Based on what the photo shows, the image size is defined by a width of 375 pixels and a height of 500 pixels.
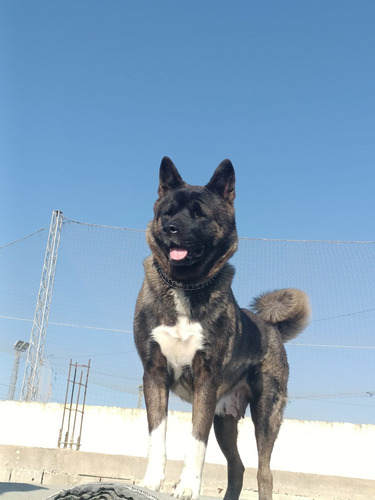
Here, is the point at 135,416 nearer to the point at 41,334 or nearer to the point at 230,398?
the point at 41,334

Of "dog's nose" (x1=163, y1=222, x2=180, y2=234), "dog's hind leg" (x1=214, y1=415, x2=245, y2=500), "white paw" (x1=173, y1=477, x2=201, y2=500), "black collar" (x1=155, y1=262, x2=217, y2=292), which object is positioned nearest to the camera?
"white paw" (x1=173, y1=477, x2=201, y2=500)

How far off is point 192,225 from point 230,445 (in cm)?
223

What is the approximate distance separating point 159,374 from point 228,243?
3.44 feet

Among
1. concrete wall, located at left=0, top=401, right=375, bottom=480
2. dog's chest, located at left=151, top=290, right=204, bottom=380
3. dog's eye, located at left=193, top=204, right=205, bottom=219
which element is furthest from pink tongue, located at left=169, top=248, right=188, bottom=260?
concrete wall, located at left=0, top=401, right=375, bottom=480

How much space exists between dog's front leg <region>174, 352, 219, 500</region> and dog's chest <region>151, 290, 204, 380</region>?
0.06m

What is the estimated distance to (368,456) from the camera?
11.1m

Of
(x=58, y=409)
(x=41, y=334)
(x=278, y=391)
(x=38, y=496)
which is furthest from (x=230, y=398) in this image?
(x=41, y=334)

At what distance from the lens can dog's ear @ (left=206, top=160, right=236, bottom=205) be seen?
14.2ft

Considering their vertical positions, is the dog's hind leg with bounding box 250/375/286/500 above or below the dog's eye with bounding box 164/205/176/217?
below

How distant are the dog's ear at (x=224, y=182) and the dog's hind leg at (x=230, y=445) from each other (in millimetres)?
2004

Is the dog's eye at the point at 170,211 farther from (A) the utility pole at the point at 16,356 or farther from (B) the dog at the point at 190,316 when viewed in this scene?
(A) the utility pole at the point at 16,356

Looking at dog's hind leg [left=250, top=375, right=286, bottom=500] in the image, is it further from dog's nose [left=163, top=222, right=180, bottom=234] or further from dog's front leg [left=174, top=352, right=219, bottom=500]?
dog's nose [left=163, top=222, right=180, bottom=234]

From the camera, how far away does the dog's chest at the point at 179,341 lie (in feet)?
12.7

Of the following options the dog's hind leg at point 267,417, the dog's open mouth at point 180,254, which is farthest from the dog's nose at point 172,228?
the dog's hind leg at point 267,417
